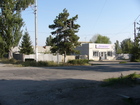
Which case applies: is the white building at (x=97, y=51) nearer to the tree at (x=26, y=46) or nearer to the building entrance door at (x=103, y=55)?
the building entrance door at (x=103, y=55)

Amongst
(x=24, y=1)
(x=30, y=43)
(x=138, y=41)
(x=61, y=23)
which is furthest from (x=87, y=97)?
(x=30, y=43)

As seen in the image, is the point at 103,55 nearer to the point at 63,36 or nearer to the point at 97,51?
the point at 97,51

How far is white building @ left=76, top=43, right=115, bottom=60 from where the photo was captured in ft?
167

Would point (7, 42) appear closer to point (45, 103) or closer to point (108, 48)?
point (108, 48)

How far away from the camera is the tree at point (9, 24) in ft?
118

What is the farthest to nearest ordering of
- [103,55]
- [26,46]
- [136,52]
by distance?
[103,55] < [26,46] < [136,52]

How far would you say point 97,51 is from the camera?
171 ft

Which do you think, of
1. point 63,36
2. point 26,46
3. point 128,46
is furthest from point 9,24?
point 128,46

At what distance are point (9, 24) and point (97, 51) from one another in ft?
80.9

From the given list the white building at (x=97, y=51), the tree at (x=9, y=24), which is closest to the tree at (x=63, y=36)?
the tree at (x=9, y=24)

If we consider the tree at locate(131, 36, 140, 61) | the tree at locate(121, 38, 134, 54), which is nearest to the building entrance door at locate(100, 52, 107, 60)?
the tree at locate(121, 38, 134, 54)

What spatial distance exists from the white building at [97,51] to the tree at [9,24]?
1931 cm

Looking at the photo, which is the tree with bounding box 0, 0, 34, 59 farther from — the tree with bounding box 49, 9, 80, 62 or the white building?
the white building

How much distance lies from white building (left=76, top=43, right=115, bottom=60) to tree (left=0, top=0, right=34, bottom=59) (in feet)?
63.4
